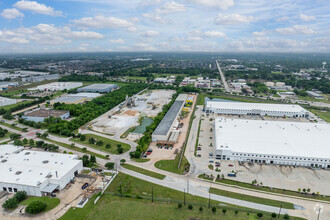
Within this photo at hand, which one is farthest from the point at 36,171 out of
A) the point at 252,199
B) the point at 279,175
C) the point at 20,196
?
the point at 279,175

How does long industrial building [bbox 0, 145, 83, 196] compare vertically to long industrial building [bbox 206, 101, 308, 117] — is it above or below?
below

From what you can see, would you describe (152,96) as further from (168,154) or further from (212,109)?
(168,154)

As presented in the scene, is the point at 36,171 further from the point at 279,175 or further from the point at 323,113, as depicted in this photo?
the point at 323,113

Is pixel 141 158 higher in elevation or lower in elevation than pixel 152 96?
lower

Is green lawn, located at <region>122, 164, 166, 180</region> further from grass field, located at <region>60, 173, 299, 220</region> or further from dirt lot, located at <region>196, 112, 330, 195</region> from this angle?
dirt lot, located at <region>196, 112, 330, 195</region>

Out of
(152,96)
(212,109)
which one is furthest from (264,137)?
(152,96)

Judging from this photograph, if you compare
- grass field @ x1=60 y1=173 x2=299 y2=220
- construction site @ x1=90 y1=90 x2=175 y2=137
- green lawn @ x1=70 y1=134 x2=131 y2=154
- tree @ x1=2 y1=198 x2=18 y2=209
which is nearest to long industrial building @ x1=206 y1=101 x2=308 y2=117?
construction site @ x1=90 y1=90 x2=175 y2=137
